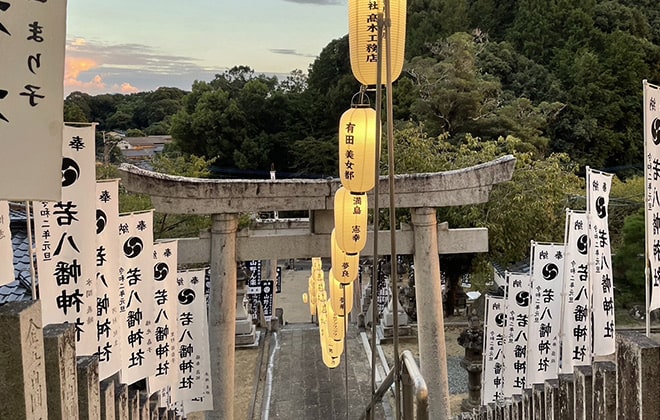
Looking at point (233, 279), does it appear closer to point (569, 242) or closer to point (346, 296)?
point (346, 296)

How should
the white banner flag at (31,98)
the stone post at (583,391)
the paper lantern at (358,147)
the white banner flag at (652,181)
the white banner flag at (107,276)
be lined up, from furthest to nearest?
the paper lantern at (358,147), the white banner flag at (107,276), the white banner flag at (652,181), the stone post at (583,391), the white banner flag at (31,98)

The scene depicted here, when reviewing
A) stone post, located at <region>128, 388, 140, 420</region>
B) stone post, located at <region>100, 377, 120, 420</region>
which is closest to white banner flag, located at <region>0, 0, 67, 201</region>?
stone post, located at <region>100, 377, 120, 420</region>

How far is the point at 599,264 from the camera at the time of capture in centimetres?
623

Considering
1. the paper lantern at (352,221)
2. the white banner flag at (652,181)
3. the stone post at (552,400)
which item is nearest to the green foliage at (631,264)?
the paper lantern at (352,221)

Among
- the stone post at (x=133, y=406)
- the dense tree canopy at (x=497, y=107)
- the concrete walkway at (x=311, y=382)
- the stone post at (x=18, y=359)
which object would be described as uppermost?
the dense tree canopy at (x=497, y=107)

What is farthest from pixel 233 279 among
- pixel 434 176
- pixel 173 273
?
pixel 434 176

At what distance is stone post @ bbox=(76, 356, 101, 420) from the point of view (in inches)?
101

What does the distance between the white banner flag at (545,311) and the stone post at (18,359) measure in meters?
6.24

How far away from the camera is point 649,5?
32219 millimetres

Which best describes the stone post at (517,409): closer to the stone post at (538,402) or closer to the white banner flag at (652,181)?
the stone post at (538,402)

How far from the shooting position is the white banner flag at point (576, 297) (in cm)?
646

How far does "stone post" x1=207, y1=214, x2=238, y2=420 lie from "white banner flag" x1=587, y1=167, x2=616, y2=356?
5094mm

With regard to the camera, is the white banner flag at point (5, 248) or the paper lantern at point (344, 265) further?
the paper lantern at point (344, 265)

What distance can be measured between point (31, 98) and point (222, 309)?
658cm
